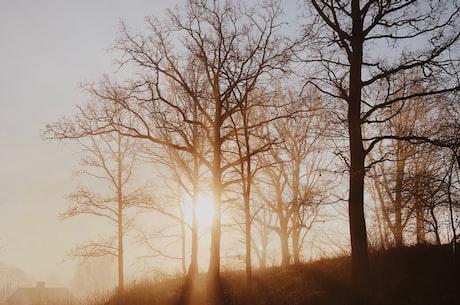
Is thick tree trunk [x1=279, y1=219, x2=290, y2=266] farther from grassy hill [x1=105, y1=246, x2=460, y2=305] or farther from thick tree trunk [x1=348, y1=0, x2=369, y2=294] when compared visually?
thick tree trunk [x1=348, y1=0, x2=369, y2=294]

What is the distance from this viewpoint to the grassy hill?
11883 mm

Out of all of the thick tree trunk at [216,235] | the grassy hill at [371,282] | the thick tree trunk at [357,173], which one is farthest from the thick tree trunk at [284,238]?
the thick tree trunk at [357,173]

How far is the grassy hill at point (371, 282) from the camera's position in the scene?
1188cm

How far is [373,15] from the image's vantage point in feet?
44.9

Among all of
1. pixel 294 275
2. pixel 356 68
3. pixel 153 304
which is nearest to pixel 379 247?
pixel 294 275

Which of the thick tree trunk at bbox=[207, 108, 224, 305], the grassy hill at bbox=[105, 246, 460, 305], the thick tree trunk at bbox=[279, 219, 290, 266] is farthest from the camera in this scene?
the thick tree trunk at bbox=[279, 219, 290, 266]

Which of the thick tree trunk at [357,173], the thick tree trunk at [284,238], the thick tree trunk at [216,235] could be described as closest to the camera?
the thick tree trunk at [357,173]

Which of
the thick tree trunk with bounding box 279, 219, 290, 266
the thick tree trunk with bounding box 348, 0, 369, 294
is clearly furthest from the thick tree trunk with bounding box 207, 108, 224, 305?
the thick tree trunk with bounding box 279, 219, 290, 266

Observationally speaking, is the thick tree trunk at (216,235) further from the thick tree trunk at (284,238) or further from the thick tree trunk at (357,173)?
the thick tree trunk at (284,238)

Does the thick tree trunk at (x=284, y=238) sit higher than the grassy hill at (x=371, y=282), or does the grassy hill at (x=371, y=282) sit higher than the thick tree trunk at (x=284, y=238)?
the thick tree trunk at (x=284, y=238)

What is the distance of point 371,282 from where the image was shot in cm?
1257

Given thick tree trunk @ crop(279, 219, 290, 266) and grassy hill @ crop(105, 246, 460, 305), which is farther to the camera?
thick tree trunk @ crop(279, 219, 290, 266)

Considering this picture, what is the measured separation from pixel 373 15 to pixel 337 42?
127 cm

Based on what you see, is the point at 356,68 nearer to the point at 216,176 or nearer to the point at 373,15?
the point at 373,15
